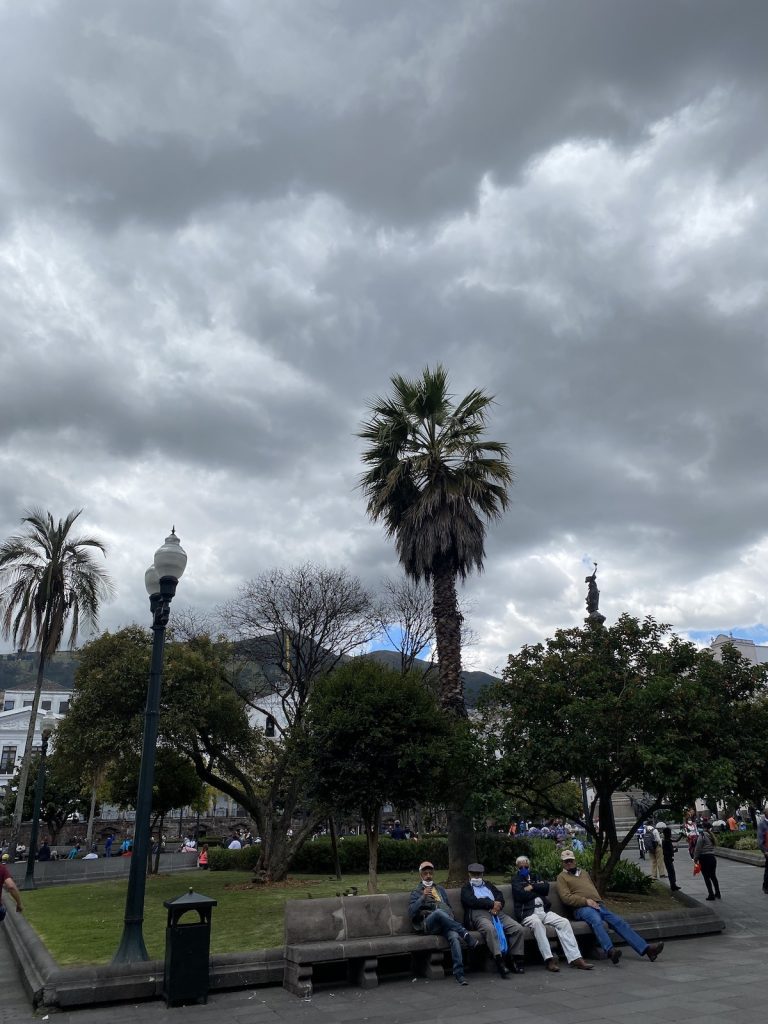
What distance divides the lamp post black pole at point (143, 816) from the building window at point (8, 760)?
6928cm

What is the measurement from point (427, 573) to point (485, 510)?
2.27m

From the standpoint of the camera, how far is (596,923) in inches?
389

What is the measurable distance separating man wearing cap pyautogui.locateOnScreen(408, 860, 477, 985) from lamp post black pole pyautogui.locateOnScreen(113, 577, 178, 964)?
326 centimetres

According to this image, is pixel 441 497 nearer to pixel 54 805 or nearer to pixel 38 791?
pixel 38 791

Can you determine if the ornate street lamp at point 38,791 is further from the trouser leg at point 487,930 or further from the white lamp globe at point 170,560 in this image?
the trouser leg at point 487,930

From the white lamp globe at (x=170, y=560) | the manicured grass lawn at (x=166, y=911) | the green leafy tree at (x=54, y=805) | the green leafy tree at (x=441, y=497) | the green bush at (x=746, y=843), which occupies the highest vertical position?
the green leafy tree at (x=441, y=497)

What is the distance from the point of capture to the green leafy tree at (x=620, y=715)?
12.4 metres

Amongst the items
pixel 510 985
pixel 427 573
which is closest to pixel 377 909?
pixel 510 985

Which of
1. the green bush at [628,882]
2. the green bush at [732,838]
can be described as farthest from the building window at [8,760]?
the green bush at [628,882]

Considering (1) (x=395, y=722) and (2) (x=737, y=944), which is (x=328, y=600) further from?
(2) (x=737, y=944)

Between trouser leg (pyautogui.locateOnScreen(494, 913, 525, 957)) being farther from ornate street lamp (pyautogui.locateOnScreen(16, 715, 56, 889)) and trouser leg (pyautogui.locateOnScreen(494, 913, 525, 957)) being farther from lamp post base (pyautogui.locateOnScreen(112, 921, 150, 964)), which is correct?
ornate street lamp (pyautogui.locateOnScreen(16, 715, 56, 889))

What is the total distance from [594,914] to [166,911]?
387 inches

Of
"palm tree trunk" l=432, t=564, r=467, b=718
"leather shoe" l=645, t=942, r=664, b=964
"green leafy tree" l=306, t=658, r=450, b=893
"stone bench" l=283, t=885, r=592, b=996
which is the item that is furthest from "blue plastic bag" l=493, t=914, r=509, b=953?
"palm tree trunk" l=432, t=564, r=467, b=718

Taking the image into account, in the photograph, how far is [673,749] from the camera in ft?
39.8
